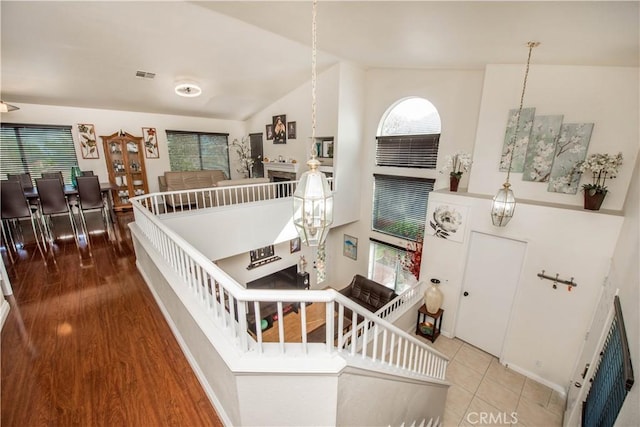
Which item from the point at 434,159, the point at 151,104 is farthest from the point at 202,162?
the point at 434,159

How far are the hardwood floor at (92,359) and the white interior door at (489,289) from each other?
168 inches

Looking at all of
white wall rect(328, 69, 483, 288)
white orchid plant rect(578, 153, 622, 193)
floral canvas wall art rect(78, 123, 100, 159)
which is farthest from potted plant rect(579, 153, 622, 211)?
floral canvas wall art rect(78, 123, 100, 159)

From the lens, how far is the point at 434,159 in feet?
16.7

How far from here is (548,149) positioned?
11.7 feet

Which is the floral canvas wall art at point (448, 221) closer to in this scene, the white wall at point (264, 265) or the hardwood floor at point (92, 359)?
the white wall at point (264, 265)

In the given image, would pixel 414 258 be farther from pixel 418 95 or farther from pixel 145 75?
pixel 145 75

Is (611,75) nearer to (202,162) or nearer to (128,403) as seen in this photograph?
(128,403)

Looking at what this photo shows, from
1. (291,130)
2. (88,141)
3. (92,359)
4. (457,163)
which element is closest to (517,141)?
(457,163)

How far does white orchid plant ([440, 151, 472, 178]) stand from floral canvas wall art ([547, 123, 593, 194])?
1106 mm

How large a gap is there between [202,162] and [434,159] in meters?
6.56

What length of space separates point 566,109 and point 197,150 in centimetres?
825

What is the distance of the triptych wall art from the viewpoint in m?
3.38

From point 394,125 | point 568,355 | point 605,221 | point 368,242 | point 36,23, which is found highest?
point 36,23

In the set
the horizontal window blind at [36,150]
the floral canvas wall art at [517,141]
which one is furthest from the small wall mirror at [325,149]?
the horizontal window blind at [36,150]
